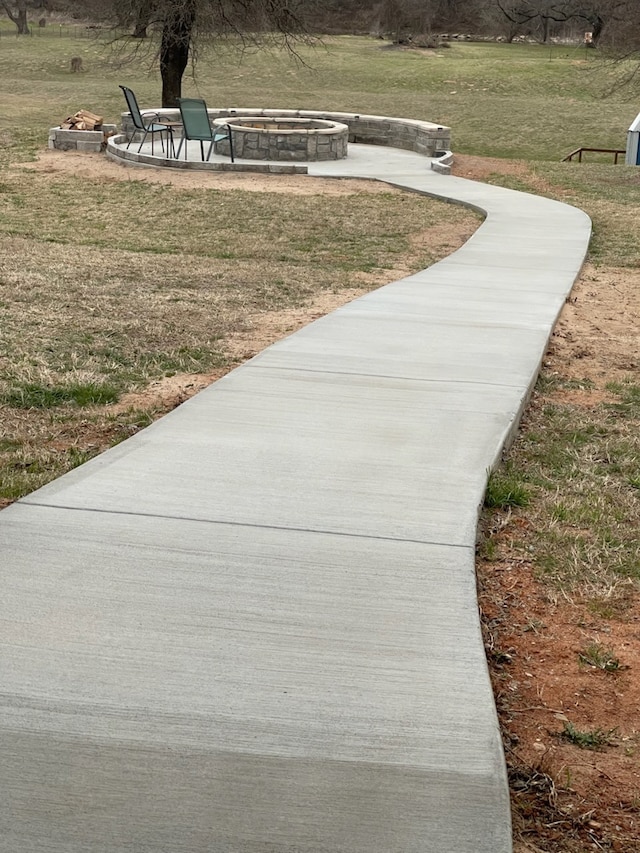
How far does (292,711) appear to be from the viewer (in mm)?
2598

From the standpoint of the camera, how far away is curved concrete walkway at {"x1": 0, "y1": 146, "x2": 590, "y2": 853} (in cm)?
226

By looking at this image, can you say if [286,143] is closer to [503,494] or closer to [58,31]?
[503,494]

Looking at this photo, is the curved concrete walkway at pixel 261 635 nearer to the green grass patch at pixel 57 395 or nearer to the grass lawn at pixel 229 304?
the grass lawn at pixel 229 304

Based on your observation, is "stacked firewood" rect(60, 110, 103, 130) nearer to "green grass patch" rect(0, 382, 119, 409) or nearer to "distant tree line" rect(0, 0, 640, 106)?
"green grass patch" rect(0, 382, 119, 409)

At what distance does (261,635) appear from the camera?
9.67ft

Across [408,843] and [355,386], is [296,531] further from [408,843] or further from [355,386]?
[355,386]

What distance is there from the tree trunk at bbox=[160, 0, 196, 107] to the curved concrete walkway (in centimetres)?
2121

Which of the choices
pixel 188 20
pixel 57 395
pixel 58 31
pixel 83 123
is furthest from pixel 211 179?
pixel 58 31

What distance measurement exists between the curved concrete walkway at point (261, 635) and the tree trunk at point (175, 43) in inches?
835

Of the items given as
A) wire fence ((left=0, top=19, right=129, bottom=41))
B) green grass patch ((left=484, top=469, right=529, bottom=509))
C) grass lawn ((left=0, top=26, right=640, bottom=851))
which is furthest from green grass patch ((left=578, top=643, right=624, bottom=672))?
wire fence ((left=0, top=19, right=129, bottom=41))

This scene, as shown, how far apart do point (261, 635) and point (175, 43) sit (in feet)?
80.8

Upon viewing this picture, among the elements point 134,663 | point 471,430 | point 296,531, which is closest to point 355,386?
point 471,430

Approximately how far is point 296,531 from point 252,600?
0.54m

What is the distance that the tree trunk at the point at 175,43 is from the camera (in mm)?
24328
